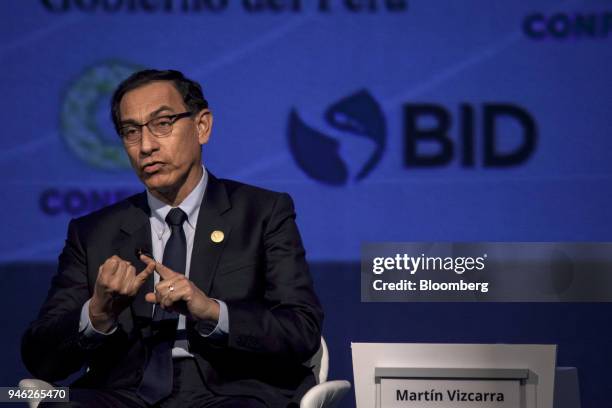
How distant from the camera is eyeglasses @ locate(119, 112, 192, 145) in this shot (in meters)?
3.12

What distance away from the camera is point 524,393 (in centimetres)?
316

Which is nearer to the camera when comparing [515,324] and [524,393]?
[524,393]

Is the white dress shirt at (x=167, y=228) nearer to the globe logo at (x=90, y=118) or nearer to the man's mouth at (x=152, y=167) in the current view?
the man's mouth at (x=152, y=167)

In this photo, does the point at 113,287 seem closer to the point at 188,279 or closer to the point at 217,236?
the point at 188,279

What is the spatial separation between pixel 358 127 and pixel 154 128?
1717mm

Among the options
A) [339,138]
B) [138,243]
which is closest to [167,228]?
[138,243]

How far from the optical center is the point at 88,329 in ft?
9.75

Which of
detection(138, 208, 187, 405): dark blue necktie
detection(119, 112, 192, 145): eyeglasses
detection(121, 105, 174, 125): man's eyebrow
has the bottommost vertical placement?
detection(138, 208, 187, 405): dark blue necktie

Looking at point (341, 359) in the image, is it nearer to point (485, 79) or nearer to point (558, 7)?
point (485, 79)

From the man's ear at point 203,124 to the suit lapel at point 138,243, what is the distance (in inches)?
10.7

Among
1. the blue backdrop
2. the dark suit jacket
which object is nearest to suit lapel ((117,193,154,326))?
the dark suit jacket

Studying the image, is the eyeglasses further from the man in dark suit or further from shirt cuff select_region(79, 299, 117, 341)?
shirt cuff select_region(79, 299, 117, 341)

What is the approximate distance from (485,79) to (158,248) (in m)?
2.04

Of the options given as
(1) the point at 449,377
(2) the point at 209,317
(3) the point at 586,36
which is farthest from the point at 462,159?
(2) the point at 209,317
